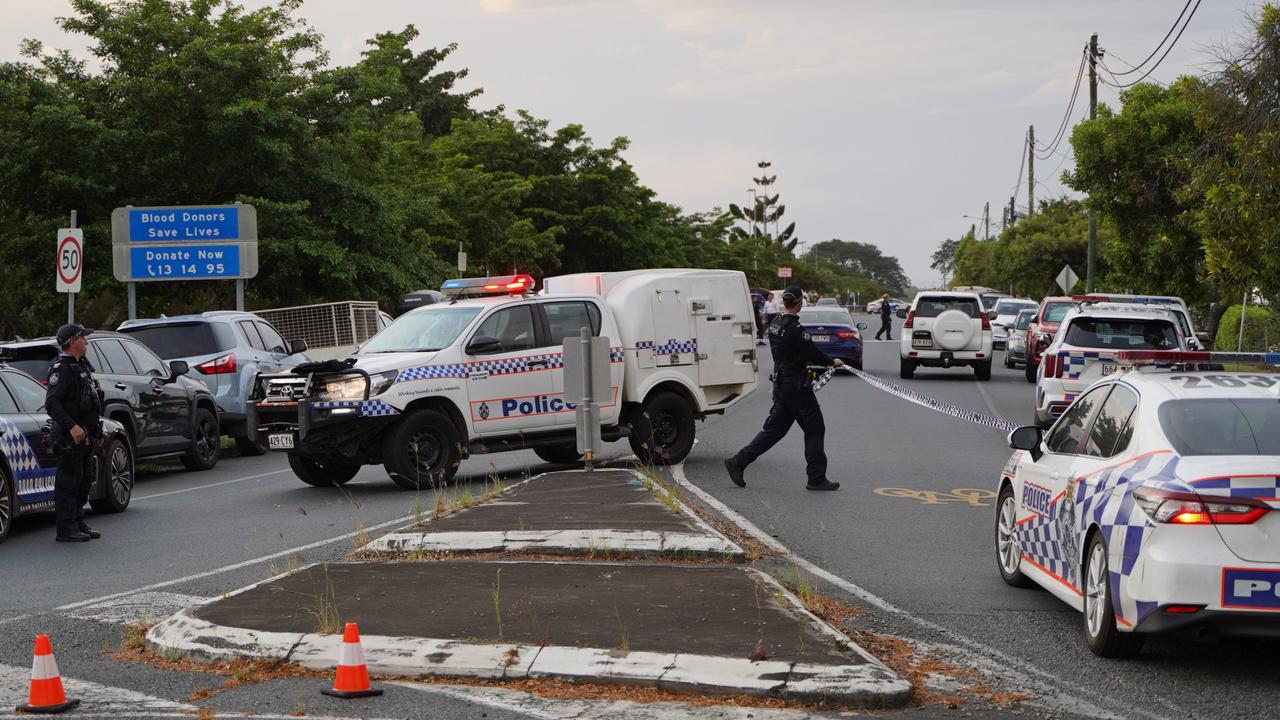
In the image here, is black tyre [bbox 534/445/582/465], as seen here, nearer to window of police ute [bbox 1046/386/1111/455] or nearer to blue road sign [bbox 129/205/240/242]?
window of police ute [bbox 1046/386/1111/455]

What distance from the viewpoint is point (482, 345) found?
1528 cm

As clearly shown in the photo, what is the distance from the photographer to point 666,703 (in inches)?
261

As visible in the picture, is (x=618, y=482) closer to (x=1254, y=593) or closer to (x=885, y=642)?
(x=885, y=642)

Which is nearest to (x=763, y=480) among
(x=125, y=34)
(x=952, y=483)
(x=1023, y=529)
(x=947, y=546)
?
(x=952, y=483)

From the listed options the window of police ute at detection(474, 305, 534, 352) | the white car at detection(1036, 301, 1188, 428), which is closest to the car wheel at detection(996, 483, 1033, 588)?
the window of police ute at detection(474, 305, 534, 352)

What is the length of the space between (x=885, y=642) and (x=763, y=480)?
25.5 feet

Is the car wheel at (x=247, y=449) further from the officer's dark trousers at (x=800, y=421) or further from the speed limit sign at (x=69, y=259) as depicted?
the officer's dark trousers at (x=800, y=421)

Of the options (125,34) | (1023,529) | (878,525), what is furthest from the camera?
(125,34)

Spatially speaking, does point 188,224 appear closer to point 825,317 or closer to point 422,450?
point 825,317

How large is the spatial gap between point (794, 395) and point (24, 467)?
700 cm

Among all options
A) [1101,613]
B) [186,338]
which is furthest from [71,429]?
[1101,613]

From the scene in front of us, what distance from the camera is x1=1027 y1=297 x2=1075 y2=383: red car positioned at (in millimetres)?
30828

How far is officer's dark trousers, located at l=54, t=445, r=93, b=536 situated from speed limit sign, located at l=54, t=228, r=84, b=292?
8.50 meters

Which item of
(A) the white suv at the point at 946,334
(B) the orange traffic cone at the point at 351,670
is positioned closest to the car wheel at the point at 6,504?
(B) the orange traffic cone at the point at 351,670
